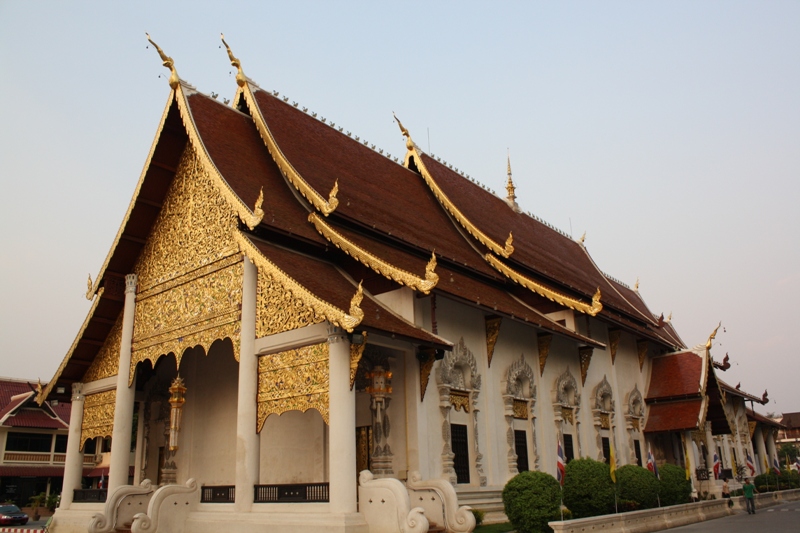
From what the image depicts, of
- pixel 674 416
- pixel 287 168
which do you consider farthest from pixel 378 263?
pixel 674 416

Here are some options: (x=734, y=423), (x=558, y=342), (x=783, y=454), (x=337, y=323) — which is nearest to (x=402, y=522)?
(x=337, y=323)

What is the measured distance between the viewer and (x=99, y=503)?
40.4ft

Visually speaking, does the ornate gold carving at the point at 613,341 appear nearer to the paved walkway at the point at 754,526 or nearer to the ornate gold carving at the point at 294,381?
the paved walkway at the point at 754,526

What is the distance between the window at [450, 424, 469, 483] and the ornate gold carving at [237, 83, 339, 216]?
13.5ft

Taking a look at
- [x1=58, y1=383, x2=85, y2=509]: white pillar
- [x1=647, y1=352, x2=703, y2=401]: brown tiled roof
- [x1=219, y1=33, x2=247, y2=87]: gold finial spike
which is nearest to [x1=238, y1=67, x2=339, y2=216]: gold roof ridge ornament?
[x1=219, y1=33, x2=247, y2=87]: gold finial spike

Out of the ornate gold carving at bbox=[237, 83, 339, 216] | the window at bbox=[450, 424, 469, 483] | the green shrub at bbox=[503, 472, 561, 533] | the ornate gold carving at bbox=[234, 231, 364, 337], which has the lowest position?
the green shrub at bbox=[503, 472, 561, 533]

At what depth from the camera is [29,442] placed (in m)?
29.0

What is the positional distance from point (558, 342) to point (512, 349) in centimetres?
200

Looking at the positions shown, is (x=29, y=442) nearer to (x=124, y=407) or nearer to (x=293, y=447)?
(x=124, y=407)

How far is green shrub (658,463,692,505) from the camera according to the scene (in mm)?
13750

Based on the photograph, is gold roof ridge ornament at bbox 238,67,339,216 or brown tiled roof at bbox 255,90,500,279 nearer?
gold roof ridge ornament at bbox 238,67,339,216

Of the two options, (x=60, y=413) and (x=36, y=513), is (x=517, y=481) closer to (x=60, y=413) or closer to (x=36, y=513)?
(x=36, y=513)

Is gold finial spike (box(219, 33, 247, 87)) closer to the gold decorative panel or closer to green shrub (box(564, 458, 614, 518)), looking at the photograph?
the gold decorative panel

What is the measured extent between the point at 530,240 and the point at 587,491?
32.8 ft
